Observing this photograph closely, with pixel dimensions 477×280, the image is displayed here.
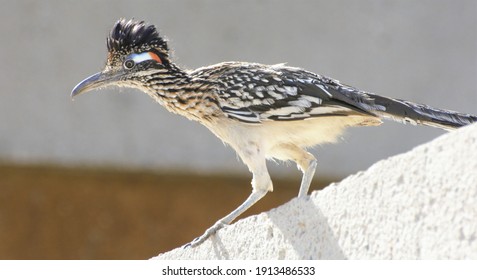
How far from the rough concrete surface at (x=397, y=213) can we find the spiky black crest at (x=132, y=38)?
6.65ft

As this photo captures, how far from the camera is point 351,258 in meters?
3.68

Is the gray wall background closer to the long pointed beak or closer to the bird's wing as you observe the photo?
the long pointed beak

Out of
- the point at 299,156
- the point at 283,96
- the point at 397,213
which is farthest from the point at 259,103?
the point at 397,213

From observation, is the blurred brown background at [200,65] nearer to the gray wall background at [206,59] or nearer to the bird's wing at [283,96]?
the gray wall background at [206,59]

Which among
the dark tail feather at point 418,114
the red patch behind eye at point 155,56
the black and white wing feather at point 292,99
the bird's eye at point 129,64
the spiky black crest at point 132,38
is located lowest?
the dark tail feather at point 418,114

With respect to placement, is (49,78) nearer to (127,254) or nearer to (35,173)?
(35,173)

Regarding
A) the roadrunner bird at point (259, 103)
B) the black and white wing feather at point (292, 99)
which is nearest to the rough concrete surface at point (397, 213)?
the roadrunner bird at point (259, 103)

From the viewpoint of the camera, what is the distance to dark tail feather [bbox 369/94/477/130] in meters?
4.96

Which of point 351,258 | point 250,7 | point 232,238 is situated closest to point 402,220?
point 351,258

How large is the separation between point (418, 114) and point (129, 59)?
173 centimetres

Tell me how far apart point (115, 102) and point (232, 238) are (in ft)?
19.7

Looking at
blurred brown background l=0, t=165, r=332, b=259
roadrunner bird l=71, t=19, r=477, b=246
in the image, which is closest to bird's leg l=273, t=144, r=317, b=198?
roadrunner bird l=71, t=19, r=477, b=246

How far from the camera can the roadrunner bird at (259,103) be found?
5359 millimetres

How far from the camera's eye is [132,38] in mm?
5961
